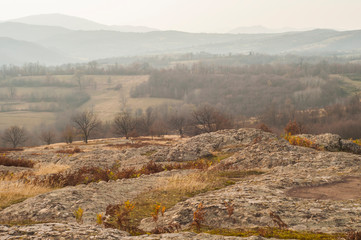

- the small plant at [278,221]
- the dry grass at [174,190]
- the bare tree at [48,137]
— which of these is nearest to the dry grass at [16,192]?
the dry grass at [174,190]

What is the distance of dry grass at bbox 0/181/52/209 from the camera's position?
446 inches

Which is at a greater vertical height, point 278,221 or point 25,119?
point 278,221

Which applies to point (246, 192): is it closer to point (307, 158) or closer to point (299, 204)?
point (299, 204)

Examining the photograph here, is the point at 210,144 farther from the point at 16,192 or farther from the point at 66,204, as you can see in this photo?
the point at 66,204

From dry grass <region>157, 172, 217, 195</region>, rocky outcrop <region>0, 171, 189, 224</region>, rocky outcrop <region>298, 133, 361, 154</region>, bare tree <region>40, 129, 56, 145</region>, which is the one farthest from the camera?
bare tree <region>40, 129, 56, 145</region>

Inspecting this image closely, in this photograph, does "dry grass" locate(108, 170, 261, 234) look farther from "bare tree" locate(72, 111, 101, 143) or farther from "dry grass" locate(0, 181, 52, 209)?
"bare tree" locate(72, 111, 101, 143)

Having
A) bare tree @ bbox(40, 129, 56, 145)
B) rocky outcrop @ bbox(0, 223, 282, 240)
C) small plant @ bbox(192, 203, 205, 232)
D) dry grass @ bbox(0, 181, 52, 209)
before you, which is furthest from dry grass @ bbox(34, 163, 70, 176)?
bare tree @ bbox(40, 129, 56, 145)

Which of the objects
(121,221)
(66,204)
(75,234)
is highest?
(75,234)

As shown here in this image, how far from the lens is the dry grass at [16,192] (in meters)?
11.3

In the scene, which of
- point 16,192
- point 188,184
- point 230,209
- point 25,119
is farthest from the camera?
point 25,119

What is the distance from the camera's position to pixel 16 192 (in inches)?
495

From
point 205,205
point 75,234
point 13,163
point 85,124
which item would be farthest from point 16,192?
point 85,124

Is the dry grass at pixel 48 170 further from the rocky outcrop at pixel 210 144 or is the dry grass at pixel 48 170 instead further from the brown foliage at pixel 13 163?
the rocky outcrop at pixel 210 144

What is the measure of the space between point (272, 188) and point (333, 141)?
14592 mm
